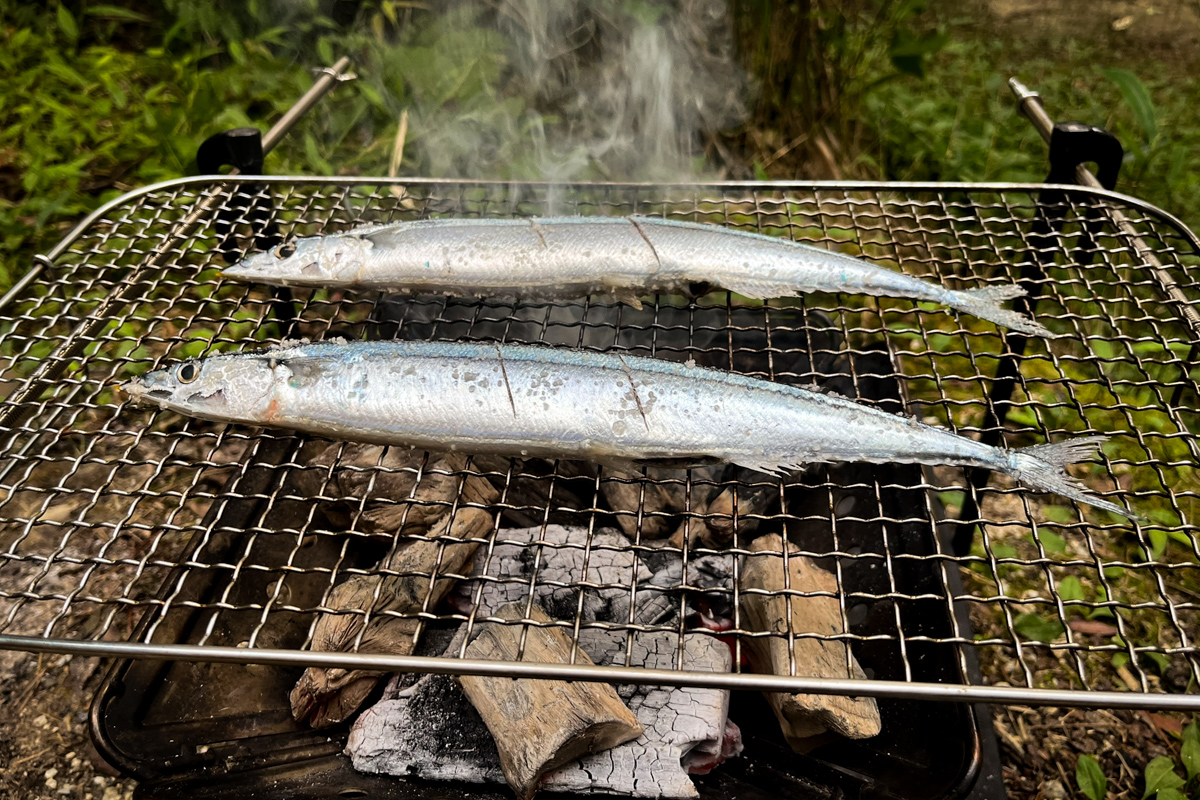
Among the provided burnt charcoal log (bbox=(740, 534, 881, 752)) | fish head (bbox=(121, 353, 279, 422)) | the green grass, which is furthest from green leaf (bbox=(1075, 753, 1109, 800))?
the green grass

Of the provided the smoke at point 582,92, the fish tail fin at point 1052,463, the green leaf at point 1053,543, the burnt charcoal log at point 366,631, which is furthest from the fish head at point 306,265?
the green leaf at point 1053,543

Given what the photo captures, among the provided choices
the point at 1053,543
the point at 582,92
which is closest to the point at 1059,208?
the point at 1053,543

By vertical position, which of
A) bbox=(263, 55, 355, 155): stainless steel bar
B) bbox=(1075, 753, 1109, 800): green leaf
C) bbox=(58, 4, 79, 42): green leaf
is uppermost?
bbox=(263, 55, 355, 155): stainless steel bar

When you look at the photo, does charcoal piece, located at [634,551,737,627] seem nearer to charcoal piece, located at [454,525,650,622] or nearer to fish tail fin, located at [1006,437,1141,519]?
charcoal piece, located at [454,525,650,622]

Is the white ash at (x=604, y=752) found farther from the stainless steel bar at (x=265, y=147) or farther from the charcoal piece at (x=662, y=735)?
the stainless steel bar at (x=265, y=147)

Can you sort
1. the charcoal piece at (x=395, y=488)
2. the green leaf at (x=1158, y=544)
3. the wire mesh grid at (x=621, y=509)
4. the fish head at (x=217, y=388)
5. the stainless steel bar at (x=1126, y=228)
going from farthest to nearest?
the green leaf at (x=1158, y=544), the charcoal piece at (x=395, y=488), the stainless steel bar at (x=1126, y=228), the fish head at (x=217, y=388), the wire mesh grid at (x=621, y=509)

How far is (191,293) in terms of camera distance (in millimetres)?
4445

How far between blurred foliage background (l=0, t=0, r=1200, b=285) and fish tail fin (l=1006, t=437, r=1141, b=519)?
377 cm

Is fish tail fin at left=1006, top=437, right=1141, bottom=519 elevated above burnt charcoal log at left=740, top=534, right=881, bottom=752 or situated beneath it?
elevated above

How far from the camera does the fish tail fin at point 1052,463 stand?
198cm

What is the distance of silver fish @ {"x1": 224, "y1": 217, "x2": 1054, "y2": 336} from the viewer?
2781 mm

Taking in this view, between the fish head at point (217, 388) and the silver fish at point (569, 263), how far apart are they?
0.60m

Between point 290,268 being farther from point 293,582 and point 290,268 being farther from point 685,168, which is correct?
point 685,168

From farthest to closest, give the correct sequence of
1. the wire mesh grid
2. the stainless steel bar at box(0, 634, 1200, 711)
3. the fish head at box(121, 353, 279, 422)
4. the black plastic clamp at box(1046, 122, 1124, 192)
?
the black plastic clamp at box(1046, 122, 1124, 192) < the fish head at box(121, 353, 279, 422) < the wire mesh grid < the stainless steel bar at box(0, 634, 1200, 711)
